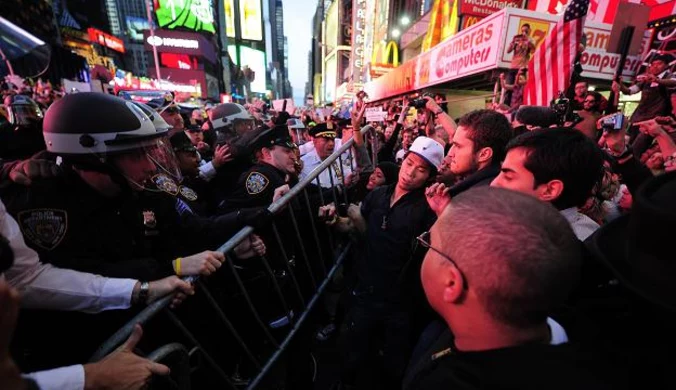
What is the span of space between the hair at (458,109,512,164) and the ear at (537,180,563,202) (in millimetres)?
710

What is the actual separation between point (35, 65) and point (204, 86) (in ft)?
187

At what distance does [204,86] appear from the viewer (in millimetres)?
54188

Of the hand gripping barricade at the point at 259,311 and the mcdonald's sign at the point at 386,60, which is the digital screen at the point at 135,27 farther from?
the hand gripping barricade at the point at 259,311

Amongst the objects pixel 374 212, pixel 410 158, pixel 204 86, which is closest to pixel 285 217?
pixel 374 212

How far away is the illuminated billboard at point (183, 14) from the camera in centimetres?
4672

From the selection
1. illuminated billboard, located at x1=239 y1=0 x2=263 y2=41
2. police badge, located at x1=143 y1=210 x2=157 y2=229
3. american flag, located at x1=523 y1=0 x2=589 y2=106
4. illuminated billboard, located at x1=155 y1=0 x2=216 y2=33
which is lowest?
police badge, located at x1=143 y1=210 x2=157 y2=229

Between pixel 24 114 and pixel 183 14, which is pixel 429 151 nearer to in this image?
pixel 24 114

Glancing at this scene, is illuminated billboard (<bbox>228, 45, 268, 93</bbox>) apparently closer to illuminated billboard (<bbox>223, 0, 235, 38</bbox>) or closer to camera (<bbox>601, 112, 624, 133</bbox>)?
illuminated billboard (<bbox>223, 0, 235, 38</bbox>)

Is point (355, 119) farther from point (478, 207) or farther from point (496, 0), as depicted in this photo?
point (496, 0)

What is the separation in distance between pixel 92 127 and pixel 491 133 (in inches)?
111

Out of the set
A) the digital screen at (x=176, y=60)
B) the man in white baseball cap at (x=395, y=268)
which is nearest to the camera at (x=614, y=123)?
the man in white baseball cap at (x=395, y=268)

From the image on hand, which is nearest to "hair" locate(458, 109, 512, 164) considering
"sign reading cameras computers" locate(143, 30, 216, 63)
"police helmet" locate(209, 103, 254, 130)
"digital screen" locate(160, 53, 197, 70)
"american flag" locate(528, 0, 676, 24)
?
"police helmet" locate(209, 103, 254, 130)

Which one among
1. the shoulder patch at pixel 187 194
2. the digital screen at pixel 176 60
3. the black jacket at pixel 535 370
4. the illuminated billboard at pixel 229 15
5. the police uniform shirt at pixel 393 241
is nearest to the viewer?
the black jacket at pixel 535 370

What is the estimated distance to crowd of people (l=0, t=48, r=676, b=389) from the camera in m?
0.83
